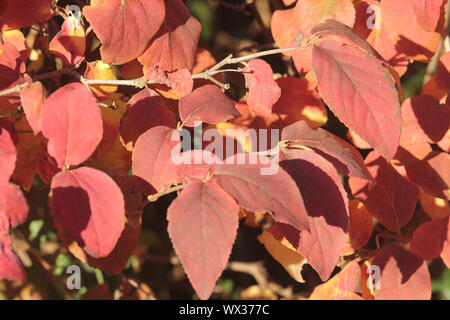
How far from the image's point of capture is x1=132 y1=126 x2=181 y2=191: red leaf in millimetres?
573

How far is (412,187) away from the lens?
80 centimetres

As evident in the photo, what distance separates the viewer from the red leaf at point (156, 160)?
1.88 feet

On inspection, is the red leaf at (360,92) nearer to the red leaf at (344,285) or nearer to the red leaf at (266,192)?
the red leaf at (266,192)

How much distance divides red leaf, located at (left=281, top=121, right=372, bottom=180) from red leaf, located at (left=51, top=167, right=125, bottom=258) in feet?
0.66

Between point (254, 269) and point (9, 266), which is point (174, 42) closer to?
point (9, 266)

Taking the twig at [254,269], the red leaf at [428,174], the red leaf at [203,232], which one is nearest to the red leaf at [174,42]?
the red leaf at [203,232]

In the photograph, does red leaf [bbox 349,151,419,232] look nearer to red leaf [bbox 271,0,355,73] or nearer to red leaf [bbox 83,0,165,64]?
red leaf [bbox 271,0,355,73]

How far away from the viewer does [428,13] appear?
69cm

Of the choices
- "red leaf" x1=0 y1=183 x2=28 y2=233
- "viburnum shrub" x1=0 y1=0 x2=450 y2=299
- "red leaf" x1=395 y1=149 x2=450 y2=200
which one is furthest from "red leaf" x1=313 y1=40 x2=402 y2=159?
"red leaf" x1=0 y1=183 x2=28 y2=233

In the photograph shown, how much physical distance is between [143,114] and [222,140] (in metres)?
0.13

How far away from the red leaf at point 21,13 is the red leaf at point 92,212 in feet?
0.79

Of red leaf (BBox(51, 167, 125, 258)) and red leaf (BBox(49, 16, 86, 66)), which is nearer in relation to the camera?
red leaf (BBox(51, 167, 125, 258))

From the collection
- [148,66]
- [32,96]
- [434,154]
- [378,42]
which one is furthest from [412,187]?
[32,96]
